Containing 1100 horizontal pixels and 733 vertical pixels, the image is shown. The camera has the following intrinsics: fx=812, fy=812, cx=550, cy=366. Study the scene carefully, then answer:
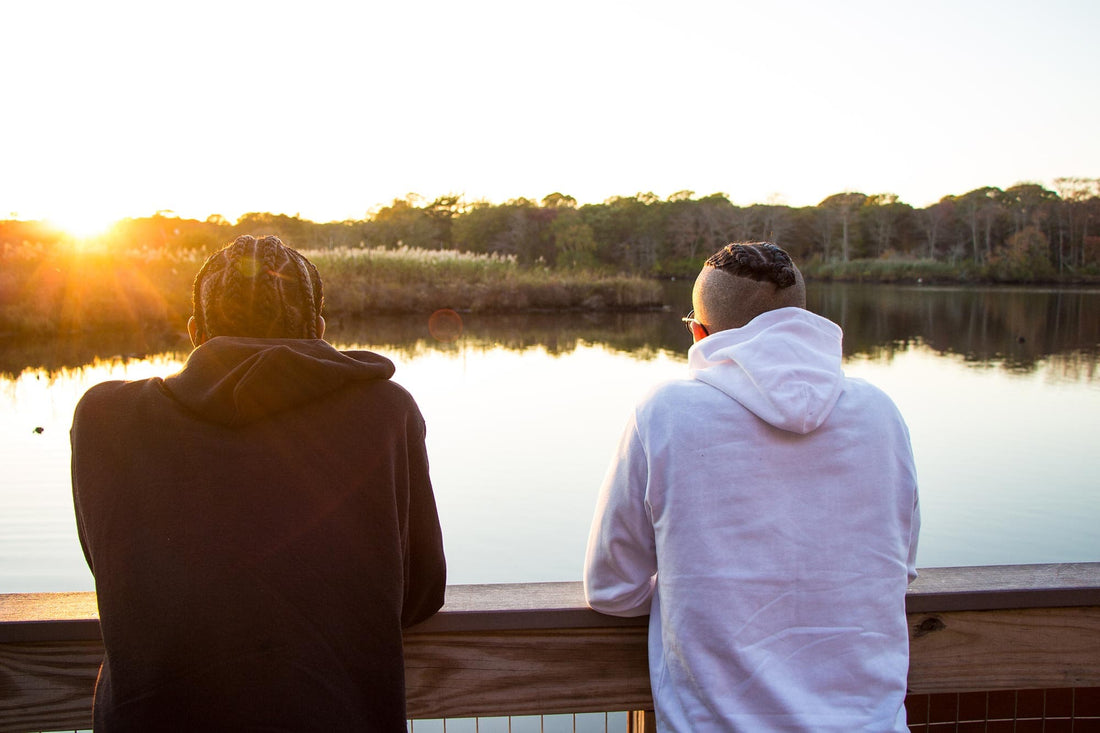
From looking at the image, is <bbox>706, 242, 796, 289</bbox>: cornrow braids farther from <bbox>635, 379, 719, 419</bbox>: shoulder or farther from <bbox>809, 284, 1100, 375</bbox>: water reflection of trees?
<bbox>809, 284, 1100, 375</bbox>: water reflection of trees

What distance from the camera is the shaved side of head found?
1.20 meters

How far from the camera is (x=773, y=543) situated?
1.04 metres

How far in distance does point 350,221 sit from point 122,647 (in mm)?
48466

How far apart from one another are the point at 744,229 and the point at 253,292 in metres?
37.3

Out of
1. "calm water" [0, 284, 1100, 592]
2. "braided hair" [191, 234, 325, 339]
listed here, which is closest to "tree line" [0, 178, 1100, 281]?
"calm water" [0, 284, 1100, 592]

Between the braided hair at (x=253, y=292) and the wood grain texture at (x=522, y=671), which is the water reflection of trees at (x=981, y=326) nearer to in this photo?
the wood grain texture at (x=522, y=671)

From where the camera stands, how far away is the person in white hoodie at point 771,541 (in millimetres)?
1030

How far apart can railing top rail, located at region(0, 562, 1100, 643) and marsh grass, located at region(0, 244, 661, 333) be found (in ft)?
40.0

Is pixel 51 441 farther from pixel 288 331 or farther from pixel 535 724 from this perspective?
pixel 288 331

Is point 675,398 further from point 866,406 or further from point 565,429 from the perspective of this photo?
point 565,429

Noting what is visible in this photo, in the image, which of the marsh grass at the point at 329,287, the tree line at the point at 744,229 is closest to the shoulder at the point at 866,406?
the marsh grass at the point at 329,287

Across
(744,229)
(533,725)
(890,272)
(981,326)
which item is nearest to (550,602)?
(533,725)

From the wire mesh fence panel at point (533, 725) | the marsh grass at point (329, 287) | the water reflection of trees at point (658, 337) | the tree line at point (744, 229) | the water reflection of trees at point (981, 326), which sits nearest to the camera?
the wire mesh fence panel at point (533, 725)

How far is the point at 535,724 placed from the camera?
303cm
